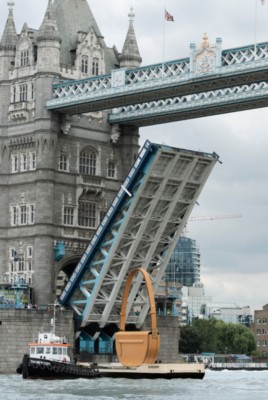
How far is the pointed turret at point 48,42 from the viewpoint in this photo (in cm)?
9412

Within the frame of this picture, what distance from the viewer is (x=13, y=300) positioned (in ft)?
304

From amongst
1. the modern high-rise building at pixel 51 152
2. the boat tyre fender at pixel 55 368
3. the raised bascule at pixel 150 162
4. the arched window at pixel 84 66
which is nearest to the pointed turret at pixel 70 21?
the modern high-rise building at pixel 51 152

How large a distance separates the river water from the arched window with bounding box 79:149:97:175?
60.6ft

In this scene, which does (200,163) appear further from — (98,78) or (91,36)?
(91,36)

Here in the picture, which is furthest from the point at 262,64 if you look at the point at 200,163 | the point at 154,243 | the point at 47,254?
the point at 47,254

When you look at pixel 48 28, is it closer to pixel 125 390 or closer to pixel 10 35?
pixel 10 35

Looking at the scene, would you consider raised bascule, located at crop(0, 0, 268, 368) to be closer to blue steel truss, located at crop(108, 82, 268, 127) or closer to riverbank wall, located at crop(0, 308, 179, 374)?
blue steel truss, located at crop(108, 82, 268, 127)

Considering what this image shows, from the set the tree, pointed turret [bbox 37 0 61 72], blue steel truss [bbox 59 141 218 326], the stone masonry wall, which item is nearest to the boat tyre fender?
the stone masonry wall

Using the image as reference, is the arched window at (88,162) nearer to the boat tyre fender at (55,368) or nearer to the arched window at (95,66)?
the arched window at (95,66)

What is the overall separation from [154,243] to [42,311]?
336 inches

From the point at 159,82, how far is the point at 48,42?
12.6 meters

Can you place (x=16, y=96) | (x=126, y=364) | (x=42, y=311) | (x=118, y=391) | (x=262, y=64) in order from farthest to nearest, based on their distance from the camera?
(x=16, y=96), (x=42, y=311), (x=126, y=364), (x=262, y=64), (x=118, y=391)

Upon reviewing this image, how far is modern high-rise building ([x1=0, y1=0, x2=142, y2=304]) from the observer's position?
308ft

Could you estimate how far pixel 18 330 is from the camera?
294 ft
